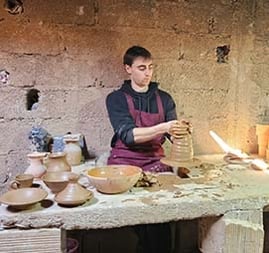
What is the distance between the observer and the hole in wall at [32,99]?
253 cm

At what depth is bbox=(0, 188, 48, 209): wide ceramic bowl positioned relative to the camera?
1.66 meters

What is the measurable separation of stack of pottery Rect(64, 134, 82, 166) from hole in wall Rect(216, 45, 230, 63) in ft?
3.66


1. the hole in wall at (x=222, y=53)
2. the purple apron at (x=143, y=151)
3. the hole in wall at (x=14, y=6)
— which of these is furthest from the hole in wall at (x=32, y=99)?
the hole in wall at (x=222, y=53)

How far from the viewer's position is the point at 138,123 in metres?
2.35

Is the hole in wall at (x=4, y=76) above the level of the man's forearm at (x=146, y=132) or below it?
above

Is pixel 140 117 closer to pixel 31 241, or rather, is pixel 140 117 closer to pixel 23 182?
pixel 23 182

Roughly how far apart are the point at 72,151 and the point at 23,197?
0.74m

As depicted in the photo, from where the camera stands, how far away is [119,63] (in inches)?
104

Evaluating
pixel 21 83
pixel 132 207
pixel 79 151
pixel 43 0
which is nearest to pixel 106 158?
pixel 79 151

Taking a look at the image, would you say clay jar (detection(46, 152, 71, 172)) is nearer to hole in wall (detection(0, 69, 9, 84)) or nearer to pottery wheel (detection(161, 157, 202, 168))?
pottery wheel (detection(161, 157, 202, 168))

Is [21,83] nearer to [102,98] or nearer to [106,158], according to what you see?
[102,98]

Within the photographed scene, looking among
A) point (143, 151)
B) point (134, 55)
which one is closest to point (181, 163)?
point (143, 151)

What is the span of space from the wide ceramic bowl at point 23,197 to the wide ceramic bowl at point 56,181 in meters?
0.09

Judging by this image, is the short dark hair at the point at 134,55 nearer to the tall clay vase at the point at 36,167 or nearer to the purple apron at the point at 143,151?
the purple apron at the point at 143,151
